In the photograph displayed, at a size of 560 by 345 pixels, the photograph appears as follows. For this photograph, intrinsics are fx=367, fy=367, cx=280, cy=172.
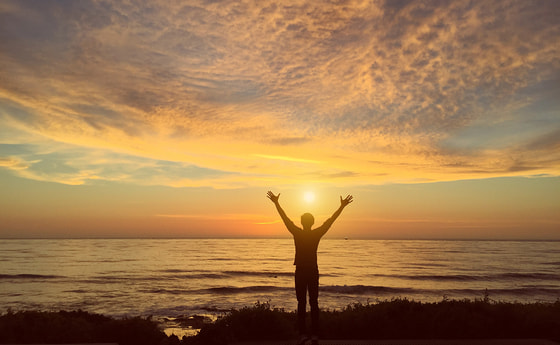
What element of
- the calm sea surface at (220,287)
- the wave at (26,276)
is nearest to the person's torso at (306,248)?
the calm sea surface at (220,287)

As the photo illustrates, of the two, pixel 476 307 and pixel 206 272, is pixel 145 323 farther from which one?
pixel 206 272

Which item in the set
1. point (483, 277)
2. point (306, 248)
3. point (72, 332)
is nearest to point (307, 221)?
point (306, 248)

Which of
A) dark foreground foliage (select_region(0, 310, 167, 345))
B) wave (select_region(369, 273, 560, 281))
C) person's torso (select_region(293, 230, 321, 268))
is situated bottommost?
wave (select_region(369, 273, 560, 281))

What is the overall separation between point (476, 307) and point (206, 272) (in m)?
38.6

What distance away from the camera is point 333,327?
880cm

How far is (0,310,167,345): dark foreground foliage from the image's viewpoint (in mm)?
7887

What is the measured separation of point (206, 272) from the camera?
4425 cm

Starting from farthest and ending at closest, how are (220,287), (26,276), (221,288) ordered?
(26,276) → (220,287) → (221,288)

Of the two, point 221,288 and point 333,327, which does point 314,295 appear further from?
point 221,288

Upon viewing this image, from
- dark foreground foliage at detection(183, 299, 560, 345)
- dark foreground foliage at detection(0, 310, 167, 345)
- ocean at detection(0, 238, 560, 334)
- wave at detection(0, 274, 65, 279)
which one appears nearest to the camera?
dark foreground foliage at detection(0, 310, 167, 345)

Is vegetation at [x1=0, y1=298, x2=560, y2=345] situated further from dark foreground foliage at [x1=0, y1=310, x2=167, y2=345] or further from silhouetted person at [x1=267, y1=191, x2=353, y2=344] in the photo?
silhouetted person at [x1=267, y1=191, x2=353, y2=344]

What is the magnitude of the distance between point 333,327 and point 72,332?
5942 millimetres

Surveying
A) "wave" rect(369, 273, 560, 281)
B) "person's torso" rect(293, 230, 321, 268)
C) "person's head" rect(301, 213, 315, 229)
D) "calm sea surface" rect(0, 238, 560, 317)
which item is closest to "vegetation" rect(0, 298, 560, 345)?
"person's torso" rect(293, 230, 321, 268)

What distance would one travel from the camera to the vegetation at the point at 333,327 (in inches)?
314
